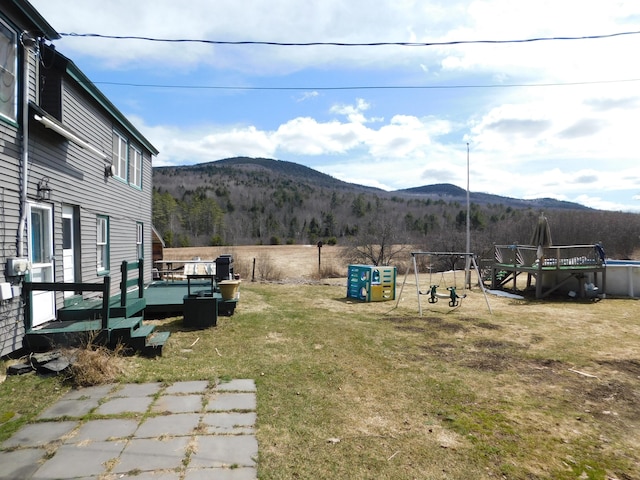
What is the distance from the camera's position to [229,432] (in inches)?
152

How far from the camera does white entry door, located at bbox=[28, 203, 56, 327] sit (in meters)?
6.45

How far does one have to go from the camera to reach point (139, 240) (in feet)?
43.0

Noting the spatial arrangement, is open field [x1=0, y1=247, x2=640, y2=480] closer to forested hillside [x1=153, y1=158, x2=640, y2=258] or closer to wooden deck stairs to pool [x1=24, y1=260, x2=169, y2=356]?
wooden deck stairs to pool [x1=24, y1=260, x2=169, y2=356]

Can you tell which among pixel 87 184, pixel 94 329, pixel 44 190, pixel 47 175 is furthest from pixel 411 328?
pixel 87 184

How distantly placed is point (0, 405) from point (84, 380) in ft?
2.73

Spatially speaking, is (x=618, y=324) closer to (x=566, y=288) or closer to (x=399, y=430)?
(x=566, y=288)

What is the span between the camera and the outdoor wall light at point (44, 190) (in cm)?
662

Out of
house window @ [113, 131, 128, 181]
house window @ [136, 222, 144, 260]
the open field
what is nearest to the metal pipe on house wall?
the open field

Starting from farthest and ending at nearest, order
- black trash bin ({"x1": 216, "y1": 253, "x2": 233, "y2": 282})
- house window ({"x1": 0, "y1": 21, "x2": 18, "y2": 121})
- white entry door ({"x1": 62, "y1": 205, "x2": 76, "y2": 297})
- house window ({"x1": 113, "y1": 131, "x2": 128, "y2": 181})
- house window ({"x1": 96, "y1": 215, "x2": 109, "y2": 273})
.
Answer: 1. black trash bin ({"x1": 216, "y1": 253, "x2": 233, "y2": 282})
2. house window ({"x1": 113, "y1": 131, "x2": 128, "y2": 181})
3. house window ({"x1": 96, "y1": 215, "x2": 109, "y2": 273})
4. white entry door ({"x1": 62, "y1": 205, "x2": 76, "y2": 297})
5. house window ({"x1": 0, "y1": 21, "x2": 18, "y2": 121})

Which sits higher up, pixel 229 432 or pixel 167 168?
pixel 167 168

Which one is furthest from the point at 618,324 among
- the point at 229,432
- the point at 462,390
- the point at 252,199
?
the point at 252,199

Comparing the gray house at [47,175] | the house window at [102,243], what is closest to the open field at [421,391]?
the gray house at [47,175]

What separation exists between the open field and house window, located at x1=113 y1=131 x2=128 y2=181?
4738mm

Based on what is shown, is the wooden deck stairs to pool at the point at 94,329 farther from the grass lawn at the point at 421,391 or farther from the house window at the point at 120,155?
the house window at the point at 120,155
